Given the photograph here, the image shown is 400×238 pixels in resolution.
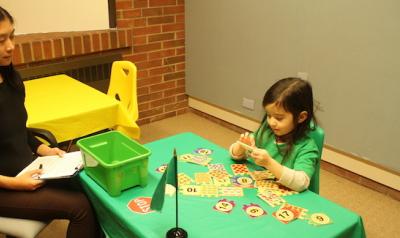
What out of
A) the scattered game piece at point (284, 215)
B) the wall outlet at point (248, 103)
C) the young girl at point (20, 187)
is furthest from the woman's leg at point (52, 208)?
the wall outlet at point (248, 103)

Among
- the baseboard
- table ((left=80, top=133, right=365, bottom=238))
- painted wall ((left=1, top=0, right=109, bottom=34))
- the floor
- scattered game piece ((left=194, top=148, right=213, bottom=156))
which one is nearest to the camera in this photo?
table ((left=80, top=133, right=365, bottom=238))

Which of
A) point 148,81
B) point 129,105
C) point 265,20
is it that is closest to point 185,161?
point 129,105

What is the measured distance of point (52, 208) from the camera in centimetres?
153

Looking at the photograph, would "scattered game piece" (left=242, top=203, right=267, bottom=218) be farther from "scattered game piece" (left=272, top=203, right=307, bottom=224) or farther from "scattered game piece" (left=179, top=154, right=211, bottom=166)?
"scattered game piece" (left=179, top=154, right=211, bottom=166)

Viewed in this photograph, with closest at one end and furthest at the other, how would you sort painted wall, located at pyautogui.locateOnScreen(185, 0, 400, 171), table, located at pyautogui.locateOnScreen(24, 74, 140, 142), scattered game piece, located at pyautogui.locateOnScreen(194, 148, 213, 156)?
scattered game piece, located at pyautogui.locateOnScreen(194, 148, 213, 156), table, located at pyautogui.locateOnScreen(24, 74, 140, 142), painted wall, located at pyautogui.locateOnScreen(185, 0, 400, 171)

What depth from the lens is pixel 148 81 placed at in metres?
3.65

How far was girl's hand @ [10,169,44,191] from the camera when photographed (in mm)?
1512

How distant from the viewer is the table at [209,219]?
116 cm

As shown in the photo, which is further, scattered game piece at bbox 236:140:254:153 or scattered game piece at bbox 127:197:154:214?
scattered game piece at bbox 236:140:254:153

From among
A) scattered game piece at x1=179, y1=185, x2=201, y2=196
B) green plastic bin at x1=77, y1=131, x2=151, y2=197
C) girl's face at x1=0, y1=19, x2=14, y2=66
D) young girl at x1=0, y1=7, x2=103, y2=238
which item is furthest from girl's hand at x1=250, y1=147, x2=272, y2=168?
girl's face at x1=0, y1=19, x2=14, y2=66

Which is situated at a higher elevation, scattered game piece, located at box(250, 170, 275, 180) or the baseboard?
scattered game piece, located at box(250, 170, 275, 180)

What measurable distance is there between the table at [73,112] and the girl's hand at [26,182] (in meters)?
0.41

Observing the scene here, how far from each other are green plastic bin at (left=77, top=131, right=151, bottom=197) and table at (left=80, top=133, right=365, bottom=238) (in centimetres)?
3

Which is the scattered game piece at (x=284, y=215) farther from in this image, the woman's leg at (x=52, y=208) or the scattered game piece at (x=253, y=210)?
the woman's leg at (x=52, y=208)
